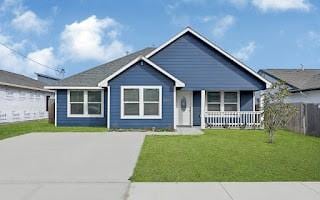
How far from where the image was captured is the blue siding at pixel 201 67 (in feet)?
82.6

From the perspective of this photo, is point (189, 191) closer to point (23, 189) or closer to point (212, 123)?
point (23, 189)

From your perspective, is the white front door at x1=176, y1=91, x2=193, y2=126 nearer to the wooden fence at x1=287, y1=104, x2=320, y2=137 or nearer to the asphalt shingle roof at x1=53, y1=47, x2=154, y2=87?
the asphalt shingle roof at x1=53, y1=47, x2=154, y2=87

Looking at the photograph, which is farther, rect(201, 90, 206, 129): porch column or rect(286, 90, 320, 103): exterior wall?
rect(286, 90, 320, 103): exterior wall

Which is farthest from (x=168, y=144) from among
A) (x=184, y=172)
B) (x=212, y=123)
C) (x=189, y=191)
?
(x=212, y=123)

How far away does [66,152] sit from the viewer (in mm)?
13445

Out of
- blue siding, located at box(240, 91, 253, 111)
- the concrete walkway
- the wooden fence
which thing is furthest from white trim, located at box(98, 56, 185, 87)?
the concrete walkway

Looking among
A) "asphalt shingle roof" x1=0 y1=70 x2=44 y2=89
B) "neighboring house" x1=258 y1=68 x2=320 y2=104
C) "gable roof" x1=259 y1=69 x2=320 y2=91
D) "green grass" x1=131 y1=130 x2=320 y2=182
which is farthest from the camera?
"gable roof" x1=259 y1=69 x2=320 y2=91

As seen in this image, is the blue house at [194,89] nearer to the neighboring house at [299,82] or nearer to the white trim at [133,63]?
the white trim at [133,63]

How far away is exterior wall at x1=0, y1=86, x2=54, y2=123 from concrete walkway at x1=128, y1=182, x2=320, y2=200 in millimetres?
24910

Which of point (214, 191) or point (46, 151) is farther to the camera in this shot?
point (46, 151)

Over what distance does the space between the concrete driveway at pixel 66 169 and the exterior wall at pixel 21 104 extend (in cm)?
1570

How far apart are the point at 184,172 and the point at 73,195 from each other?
2967 millimetres

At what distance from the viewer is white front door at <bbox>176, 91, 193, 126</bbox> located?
1030 inches

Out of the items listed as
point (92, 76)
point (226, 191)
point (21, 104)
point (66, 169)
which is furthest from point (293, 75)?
point (226, 191)
